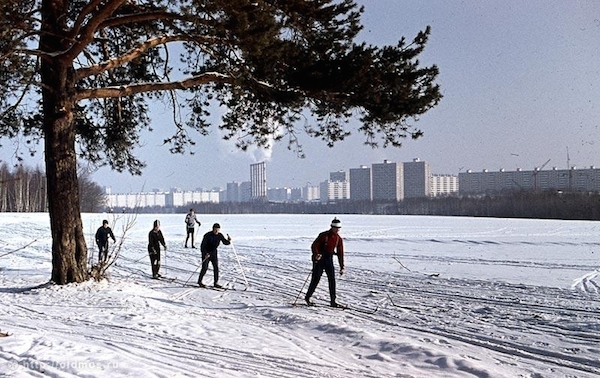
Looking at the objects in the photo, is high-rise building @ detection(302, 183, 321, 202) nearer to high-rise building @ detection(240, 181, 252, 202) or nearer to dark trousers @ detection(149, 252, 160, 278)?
high-rise building @ detection(240, 181, 252, 202)

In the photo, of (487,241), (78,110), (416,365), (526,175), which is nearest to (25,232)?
(78,110)

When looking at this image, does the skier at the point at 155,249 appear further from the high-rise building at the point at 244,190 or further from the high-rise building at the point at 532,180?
the high-rise building at the point at 244,190

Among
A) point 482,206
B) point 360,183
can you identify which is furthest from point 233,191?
point 482,206

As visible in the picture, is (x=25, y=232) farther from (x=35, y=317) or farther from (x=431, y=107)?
(x=431, y=107)

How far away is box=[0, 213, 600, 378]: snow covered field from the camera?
6414mm

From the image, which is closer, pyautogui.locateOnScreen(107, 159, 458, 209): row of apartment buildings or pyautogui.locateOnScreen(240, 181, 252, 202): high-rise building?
pyautogui.locateOnScreen(107, 159, 458, 209): row of apartment buildings

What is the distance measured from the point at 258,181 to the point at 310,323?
428 feet

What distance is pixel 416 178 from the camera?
118750mm

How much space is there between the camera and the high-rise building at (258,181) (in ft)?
431

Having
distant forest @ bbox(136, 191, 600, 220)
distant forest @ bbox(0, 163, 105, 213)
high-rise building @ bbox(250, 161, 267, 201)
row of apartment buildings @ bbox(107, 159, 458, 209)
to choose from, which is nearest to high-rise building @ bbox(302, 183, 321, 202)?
row of apartment buildings @ bbox(107, 159, 458, 209)

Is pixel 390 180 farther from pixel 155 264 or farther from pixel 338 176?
pixel 155 264

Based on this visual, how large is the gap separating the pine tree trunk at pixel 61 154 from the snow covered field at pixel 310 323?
0.66 m

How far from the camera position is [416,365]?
21.5ft

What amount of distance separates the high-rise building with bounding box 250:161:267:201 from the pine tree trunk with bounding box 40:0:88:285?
116 metres
